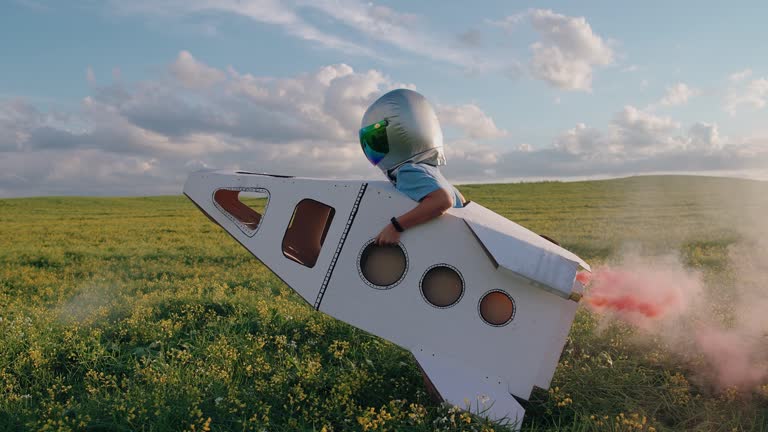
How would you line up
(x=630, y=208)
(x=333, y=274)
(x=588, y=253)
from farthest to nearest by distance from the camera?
(x=630, y=208)
(x=588, y=253)
(x=333, y=274)

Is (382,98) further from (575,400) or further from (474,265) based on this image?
(575,400)

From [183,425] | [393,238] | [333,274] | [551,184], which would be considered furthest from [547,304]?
[551,184]

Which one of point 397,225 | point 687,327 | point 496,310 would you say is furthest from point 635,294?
point 397,225

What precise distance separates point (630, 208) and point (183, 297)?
111 ft

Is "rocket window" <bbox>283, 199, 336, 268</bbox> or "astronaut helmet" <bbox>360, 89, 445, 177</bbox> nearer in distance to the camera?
"astronaut helmet" <bbox>360, 89, 445, 177</bbox>

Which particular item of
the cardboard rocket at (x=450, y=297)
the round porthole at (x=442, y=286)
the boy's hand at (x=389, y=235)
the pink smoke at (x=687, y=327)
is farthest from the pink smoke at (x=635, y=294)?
the boy's hand at (x=389, y=235)

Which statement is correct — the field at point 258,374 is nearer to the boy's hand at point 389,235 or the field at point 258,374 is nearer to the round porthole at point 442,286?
the round porthole at point 442,286

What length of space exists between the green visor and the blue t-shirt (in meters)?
0.24

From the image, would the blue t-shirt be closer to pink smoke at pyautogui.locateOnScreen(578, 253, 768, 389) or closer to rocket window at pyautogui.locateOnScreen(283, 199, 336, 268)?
rocket window at pyautogui.locateOnScreen(283, 199, 336, 268)

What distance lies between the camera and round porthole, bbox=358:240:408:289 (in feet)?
15.8

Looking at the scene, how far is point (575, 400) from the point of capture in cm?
520

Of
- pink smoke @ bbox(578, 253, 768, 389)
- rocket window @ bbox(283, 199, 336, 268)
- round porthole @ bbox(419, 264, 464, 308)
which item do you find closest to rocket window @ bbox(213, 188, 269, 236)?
rocket window @ bbox(283, 199, 336, 268)

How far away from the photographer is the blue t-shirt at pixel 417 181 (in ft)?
15.2

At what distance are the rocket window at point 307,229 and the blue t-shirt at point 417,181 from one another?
3.36ft
